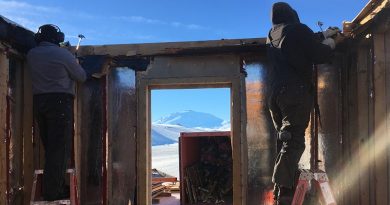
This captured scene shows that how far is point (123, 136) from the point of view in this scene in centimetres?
573

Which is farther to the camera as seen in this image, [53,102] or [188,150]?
[188,150]

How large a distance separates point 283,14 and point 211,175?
6.53m

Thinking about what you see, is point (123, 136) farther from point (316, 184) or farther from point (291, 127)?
point (316, 184)

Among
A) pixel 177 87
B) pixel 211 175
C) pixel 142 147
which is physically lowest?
pixel 211 175

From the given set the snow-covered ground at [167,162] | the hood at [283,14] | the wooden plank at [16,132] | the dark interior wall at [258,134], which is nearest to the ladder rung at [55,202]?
the wooden plank at [16,132]

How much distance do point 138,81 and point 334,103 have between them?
7.71 ft

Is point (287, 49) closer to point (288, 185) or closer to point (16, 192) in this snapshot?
point (288, 185)

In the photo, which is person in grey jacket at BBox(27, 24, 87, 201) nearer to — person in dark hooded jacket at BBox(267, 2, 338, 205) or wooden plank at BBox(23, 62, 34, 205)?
wooden plank at BBox(23, 62, 34, 205)

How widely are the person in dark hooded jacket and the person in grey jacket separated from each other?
1872 millimetres

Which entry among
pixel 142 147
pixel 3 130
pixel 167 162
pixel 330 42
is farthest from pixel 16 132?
pixel 167 162

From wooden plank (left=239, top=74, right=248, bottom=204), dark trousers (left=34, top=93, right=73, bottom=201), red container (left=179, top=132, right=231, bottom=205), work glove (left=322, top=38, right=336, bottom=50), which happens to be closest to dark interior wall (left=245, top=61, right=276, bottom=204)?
wooden plank (left=239, top=74, right=248, bottom=204)

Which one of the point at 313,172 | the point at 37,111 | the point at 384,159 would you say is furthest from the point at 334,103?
the point at 37,111

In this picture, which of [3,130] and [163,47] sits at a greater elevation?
[163,47]

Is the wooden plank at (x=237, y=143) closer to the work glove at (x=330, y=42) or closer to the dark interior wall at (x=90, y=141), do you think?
the work glove at (x=330, y=42)
